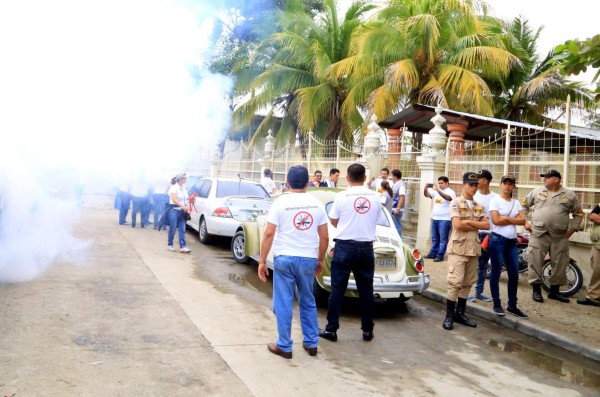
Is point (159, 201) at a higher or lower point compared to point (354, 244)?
higher

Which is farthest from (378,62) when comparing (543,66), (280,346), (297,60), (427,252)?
(280,346)

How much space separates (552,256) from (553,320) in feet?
4.21

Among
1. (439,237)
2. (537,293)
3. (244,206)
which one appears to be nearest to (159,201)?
(244,206)

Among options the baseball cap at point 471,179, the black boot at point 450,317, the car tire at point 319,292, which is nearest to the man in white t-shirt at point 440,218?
the baseball cap at point 471,179

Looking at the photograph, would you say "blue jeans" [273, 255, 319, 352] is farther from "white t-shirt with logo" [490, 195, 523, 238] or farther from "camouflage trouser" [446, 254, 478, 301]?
"white t-shirt with logo" [490, 195, 523, 238]

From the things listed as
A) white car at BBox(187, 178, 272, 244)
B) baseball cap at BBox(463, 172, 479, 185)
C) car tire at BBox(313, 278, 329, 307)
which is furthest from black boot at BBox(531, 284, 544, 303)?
white car at BBox(187, 178, 272, 244)

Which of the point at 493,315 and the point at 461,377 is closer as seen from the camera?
the point at 461,377

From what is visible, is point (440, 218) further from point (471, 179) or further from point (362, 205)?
point (362, 205)

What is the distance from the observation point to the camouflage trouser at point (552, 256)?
754cm

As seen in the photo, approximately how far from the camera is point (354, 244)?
5281 mm

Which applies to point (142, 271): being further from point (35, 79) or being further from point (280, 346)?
point (280, 346)

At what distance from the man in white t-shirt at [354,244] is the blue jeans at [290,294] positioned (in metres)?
0.57

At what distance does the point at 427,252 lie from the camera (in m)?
11.4

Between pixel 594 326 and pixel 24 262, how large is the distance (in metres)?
7.58
